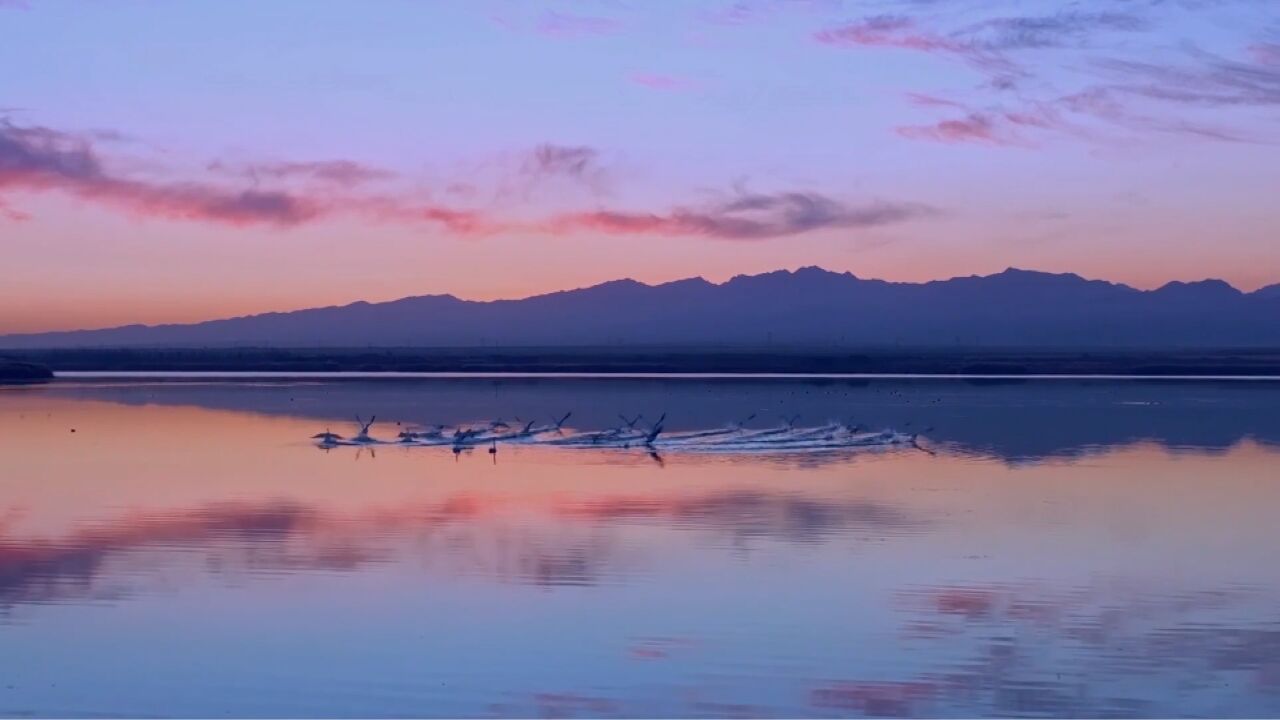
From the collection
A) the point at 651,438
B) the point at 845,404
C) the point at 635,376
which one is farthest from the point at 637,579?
the point at 635,376

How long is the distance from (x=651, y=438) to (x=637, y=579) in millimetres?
12263

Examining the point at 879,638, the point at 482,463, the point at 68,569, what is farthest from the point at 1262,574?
the point at 482,463

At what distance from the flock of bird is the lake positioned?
1.58 feet

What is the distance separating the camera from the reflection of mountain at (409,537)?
12.7m

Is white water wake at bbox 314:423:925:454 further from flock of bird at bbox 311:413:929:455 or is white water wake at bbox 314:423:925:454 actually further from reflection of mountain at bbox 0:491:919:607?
reflection of mountain at bbox 0:491:919:607

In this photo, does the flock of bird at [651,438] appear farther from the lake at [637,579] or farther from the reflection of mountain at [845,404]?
the reflection of mountain at [845,404]

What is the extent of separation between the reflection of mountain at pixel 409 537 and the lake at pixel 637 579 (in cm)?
6

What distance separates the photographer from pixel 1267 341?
19962 centimetres

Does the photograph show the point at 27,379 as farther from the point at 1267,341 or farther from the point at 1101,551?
the point at 1267,341

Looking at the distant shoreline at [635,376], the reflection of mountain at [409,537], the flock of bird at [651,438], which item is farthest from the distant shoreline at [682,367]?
the reflection of mountain at [409,537]

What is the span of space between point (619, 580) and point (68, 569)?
4.72 m

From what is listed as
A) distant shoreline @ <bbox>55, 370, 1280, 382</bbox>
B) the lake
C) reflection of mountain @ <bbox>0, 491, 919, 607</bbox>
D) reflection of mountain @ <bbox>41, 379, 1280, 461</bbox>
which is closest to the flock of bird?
the lake

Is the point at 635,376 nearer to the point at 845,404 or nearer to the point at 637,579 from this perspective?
the point at 845,404

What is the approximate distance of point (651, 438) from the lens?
81.1ft
